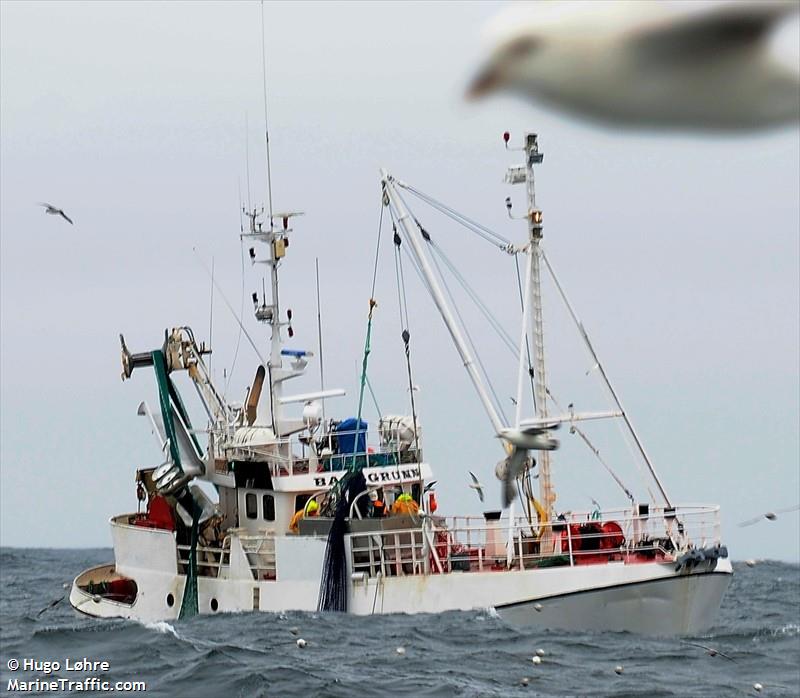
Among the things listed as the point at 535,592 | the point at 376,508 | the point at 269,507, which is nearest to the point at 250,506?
the point at 269,507

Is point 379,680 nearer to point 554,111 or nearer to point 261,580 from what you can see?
point 261,580

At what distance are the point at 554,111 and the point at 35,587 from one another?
56604 mm

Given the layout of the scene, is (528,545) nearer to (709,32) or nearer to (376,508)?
(376,508)

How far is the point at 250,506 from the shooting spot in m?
36.1

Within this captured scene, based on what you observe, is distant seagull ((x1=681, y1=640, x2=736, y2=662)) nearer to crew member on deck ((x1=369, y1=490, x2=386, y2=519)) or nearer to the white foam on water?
crew member on deck ((x1=369, y1=490, x2=386, y2=519))

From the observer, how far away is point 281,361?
37.0 meters

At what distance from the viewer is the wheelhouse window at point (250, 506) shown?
3591 cm

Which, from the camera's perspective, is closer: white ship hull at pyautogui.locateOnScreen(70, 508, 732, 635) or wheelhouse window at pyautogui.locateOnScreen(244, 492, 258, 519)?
white ship hull at pyautogui.locateOnScreen(70, 508, 732, 635)

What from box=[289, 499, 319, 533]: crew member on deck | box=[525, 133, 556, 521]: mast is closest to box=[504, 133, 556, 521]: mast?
box=[525, 133, 556, 521]: mast

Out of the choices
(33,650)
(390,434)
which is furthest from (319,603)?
(33,650)

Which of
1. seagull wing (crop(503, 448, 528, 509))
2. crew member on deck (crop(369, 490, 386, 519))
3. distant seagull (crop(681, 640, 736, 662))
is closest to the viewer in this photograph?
seagull wing (crop(503, 448, 528, 509))

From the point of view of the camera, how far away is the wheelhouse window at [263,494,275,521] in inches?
1398

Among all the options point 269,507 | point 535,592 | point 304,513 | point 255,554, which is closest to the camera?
point 535,592

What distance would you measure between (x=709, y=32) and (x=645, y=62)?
0.23 metres
